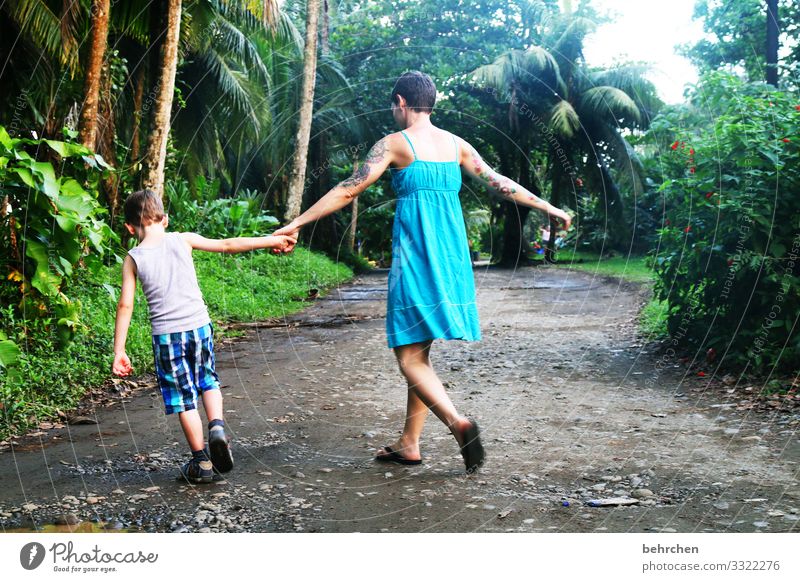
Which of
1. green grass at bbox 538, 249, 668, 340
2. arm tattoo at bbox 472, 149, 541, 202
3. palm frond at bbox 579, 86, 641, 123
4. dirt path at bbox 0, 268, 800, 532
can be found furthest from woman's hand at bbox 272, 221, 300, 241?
palm frond at bbox 579, 86, 641, 123

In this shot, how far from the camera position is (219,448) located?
10.6 feet

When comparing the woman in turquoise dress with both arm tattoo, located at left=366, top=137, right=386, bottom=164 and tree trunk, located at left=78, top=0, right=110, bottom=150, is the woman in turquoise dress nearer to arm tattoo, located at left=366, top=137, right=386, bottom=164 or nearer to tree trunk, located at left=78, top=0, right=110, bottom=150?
arm tattoo, located at left=366, top=137, right=386, bottom=164

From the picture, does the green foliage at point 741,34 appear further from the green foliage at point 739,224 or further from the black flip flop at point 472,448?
the black flip flop at point 472,448

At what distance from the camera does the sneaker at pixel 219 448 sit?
3.24 meters

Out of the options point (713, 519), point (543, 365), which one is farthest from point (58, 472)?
point (543, 365)

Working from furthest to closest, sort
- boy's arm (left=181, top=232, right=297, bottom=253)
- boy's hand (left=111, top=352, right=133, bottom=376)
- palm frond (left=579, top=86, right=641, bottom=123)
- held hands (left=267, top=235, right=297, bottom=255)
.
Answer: palm frond (left=579, top=86, right=641, bottom=123), held hands (left=267, top=235, right=297, bottom=255), boy's arm (left=181, top=232, right=297, bottom=253), boy's hand (left=111, top=352, right=133, bottom=376)

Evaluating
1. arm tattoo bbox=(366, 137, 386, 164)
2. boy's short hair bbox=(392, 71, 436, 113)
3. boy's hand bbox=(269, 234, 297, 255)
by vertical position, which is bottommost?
boy's hand bbox=(269, 234, 297, 255)

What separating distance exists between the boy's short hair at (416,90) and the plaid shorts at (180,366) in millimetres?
1289

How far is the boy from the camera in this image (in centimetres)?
321

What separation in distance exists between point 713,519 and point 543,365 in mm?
3157

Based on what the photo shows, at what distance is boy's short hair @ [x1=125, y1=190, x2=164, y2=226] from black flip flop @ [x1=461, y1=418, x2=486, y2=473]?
1.54m

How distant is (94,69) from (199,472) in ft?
18.2
